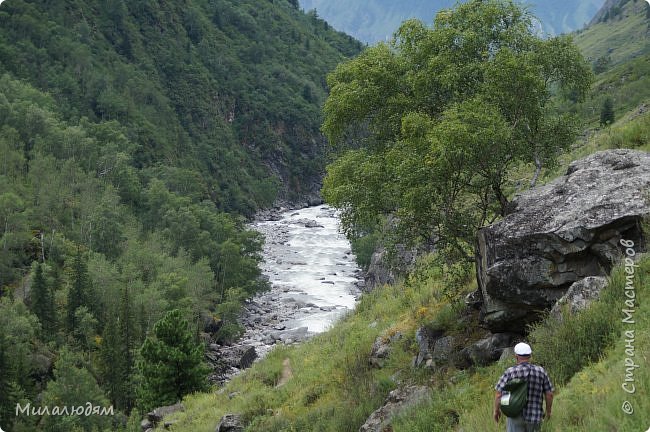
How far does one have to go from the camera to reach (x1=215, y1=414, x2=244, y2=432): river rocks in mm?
16578

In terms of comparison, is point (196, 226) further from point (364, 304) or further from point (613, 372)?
point (613, 372)

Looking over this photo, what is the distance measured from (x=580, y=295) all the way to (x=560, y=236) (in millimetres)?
1314

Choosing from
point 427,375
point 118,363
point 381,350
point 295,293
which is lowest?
point 118,363

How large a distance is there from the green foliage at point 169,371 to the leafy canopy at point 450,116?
59.8 ft

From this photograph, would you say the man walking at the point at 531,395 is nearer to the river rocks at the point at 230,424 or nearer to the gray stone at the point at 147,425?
the river rocks at the point at 230,424

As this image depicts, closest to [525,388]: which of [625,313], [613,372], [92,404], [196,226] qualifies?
[613,372]

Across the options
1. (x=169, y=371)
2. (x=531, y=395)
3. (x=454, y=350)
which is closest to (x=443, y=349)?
(x=454, y=350)

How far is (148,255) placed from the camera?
220 ft

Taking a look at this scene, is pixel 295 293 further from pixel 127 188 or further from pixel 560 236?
pixel 560 236

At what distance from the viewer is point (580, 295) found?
9719 millimetres

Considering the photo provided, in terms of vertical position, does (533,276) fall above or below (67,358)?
above

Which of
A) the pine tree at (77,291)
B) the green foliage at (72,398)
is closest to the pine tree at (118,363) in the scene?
the green foliage at (72,398)

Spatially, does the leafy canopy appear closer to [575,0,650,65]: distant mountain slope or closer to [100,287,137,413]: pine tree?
[100,287,137,413]: pine tree

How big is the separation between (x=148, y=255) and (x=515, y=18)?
60.5m
